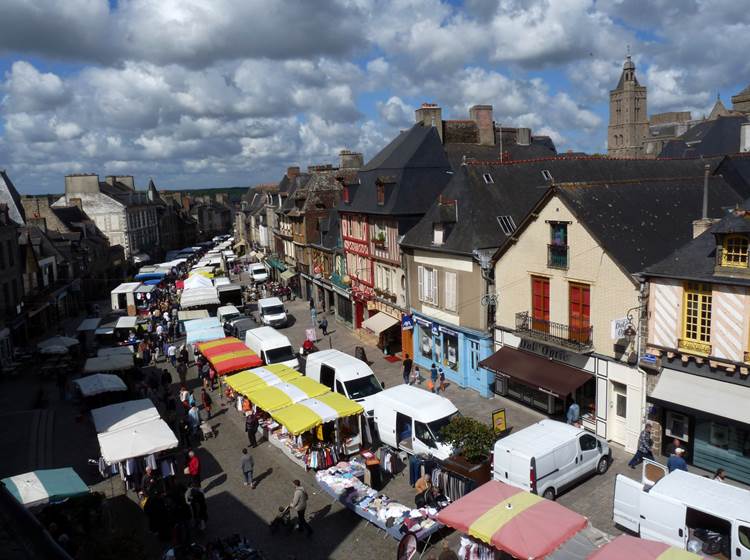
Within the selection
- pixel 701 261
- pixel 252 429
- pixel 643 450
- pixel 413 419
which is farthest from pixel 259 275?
pixel 701 261

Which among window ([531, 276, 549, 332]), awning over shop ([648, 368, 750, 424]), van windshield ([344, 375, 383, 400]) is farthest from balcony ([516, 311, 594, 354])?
van windshield ([344, 375, 383, 400])

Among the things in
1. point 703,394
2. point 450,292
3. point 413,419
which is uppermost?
point 450,292

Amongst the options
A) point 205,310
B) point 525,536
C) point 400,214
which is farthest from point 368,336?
point 525,536

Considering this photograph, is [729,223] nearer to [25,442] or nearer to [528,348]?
[528,348]

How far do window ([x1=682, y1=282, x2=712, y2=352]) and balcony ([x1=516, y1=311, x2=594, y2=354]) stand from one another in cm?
302

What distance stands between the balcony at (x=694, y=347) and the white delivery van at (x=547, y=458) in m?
3.33

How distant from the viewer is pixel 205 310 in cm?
3725

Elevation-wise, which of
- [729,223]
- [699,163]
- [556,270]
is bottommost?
[556,270]

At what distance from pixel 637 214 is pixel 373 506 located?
12.5 meters

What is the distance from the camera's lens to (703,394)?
14883 mm

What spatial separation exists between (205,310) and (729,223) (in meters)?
30.2

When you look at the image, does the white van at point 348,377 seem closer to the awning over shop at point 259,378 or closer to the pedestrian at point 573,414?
the awning over shop at point 259,378

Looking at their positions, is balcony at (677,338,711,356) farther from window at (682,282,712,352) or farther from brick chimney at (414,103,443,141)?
brick chimney at (414,103,443,141)

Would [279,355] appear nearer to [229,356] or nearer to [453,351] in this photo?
[229,356]
